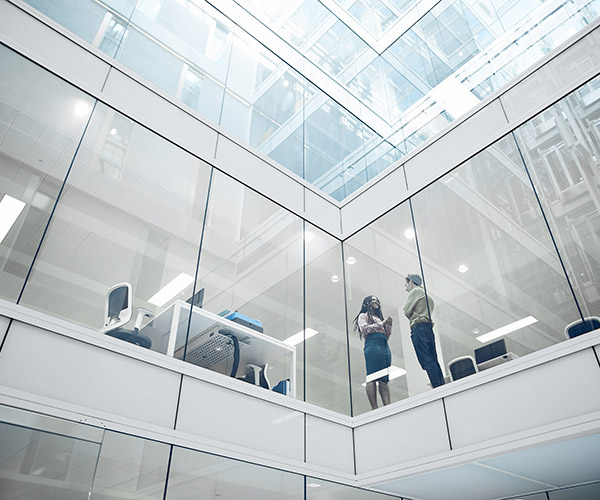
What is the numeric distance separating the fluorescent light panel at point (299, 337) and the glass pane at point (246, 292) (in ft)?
0.08

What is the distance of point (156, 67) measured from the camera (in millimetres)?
4059

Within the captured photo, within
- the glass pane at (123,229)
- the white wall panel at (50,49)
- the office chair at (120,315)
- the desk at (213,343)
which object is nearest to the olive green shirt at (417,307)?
the desk at (213,343)

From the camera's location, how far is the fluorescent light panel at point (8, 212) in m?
2.70

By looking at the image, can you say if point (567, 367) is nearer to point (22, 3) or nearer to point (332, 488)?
point (332, 488)

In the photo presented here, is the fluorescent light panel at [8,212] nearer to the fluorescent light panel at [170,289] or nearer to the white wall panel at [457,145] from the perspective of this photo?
the fluorescent light panel at [170,289]

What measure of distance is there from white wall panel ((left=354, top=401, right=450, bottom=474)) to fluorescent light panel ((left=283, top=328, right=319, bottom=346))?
33.5 inches

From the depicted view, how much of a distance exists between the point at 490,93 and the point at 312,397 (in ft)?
10.4

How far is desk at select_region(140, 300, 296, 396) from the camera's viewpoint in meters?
3.19

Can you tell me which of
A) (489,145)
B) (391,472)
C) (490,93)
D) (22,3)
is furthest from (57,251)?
(490,93)

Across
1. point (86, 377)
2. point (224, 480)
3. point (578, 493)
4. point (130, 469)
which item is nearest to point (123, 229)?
point (86, 377)

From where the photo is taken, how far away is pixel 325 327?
408 cm

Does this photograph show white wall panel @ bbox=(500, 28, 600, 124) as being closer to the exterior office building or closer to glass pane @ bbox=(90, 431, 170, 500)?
the exterior office building

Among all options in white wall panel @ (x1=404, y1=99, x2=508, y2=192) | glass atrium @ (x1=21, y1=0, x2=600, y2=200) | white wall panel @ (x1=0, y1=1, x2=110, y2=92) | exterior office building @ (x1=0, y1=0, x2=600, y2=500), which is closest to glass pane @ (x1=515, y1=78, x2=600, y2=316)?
exterior office building @ (x1=0, y1=0, x2=600, y2=500)

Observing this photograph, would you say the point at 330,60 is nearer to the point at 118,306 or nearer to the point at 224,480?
the point at 118,306
